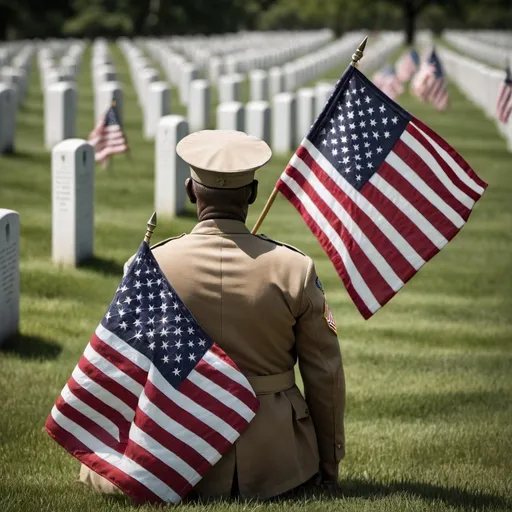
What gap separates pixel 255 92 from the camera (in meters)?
24.2

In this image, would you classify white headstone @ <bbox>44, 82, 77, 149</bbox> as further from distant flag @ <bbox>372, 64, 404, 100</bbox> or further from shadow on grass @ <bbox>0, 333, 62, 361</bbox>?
distant flag @ <bbox>372, 64, 404, 100</bbox>

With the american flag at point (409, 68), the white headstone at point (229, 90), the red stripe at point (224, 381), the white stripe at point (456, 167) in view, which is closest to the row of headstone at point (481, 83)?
the american flag at point (409, 68)

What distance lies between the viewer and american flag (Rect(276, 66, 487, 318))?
529 centimetres

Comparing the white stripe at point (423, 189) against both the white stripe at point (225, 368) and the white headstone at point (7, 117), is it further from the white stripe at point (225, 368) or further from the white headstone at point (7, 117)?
the white headstone at point (7, 117)

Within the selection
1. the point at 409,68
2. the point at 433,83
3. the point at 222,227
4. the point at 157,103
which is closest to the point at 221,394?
the point at 222,227

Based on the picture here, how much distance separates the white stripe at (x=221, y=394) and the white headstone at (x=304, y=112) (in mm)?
13772

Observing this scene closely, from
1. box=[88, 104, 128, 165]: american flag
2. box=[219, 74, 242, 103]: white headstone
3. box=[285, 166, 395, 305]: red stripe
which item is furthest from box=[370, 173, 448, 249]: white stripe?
box=[219, 74, 242, 103]: white headstone

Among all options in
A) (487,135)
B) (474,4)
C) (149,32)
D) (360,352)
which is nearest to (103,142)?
(360,352)

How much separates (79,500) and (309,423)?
87 centimetres

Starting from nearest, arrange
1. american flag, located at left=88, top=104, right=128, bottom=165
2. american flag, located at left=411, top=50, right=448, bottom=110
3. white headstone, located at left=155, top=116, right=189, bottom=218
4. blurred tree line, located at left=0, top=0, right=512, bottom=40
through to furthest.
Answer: white headstone, located at left=155, top=116, right=189, bottom=218 < american flag, located at left=88, top=104, right=128, bottom=165 < american flag, located at left=411, top=50, right=448, bottom=110 < blurred tree line, located at left=0, top=0, right=512, bottom=40

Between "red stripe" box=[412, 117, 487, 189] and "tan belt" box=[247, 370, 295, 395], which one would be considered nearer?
"tan belt" box=[247, 370, 295, 395]

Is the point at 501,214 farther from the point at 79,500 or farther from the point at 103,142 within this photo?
the point at 79,500

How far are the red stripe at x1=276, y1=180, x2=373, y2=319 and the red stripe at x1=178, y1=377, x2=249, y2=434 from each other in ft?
3.14

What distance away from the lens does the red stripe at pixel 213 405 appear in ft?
14.1
